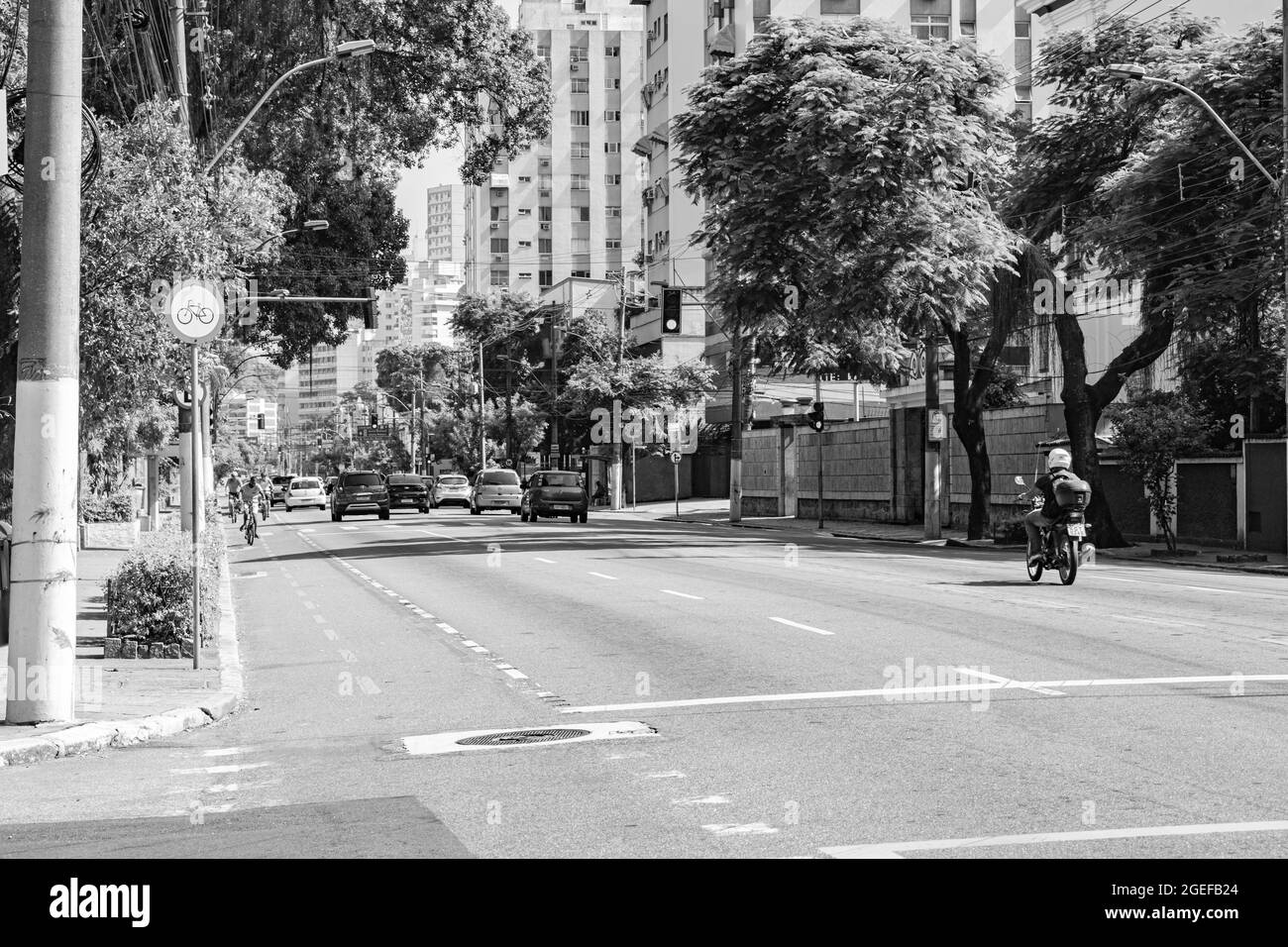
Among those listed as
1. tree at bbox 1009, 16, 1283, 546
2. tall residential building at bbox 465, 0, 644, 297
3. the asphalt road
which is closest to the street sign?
the asphalt road

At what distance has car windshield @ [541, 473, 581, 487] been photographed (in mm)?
52438

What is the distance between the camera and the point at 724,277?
35.9 metres

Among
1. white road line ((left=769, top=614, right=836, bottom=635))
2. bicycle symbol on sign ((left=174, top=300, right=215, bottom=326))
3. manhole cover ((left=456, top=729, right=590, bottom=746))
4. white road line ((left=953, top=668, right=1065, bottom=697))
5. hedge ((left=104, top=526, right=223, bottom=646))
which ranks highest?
bicycle symbol on sign ((left=174, top=300, right=215, bottom=326))

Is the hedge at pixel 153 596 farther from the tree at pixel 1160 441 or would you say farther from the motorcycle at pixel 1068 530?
the tree at pixel 1160 441

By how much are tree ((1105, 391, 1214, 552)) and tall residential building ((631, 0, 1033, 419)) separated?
130 ft

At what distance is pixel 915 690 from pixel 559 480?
4166 centimetres

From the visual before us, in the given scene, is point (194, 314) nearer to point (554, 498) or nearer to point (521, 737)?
point (521, 737)

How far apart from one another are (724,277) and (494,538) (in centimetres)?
872

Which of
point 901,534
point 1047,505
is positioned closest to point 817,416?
point 901,534

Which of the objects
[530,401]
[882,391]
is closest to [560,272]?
[530,401]

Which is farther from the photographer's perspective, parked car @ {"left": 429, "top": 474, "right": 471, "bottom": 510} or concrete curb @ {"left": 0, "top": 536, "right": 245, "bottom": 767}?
parked car @ {"left": 429, "top": 474, "right": 471, "bottom": 510}

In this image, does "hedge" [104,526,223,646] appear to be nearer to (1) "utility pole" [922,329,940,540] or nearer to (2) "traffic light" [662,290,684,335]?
(1) "utility pole" [922,329,940,540]

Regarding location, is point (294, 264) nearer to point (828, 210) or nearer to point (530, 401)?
point (828, 210)

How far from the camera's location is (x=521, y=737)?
10.1 meters
